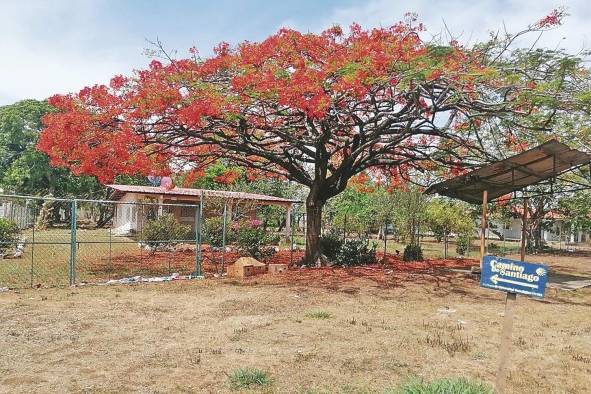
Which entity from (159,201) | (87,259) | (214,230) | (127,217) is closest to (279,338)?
(87,259)

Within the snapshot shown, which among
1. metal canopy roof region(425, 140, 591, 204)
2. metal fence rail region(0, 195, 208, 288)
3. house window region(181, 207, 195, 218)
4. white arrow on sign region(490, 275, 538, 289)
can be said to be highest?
metal canopy roof region(425, 140, 591, 204)

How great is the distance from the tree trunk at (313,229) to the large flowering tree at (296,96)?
2.53 m

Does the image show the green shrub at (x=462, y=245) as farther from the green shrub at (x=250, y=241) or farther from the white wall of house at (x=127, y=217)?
the white wall of house at (x=127, y=217)

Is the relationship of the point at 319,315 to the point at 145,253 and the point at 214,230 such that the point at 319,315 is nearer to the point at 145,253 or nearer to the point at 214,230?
the point at 214,230

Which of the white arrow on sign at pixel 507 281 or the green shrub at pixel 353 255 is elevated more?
the white arrow on sign at pixel 507 281

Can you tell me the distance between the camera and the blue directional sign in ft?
14.7

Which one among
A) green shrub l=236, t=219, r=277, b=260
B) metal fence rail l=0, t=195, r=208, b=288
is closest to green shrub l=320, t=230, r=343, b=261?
green shrub l=236, t=219, r=277, b=260

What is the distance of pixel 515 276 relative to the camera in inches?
181

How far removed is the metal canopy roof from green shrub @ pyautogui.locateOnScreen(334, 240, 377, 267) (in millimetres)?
3261

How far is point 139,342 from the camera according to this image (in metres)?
6.50

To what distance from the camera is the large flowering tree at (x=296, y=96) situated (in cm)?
1048

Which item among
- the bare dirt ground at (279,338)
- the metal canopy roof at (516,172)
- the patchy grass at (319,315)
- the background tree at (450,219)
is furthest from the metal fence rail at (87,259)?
the background tree at (450,219)

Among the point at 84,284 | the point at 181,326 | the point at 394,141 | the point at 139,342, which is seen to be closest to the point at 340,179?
the point at 394,141

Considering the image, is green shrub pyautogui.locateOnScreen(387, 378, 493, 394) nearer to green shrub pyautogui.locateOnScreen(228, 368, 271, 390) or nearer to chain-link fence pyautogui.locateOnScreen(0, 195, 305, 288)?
green shrub pyautogui.locateOnScreen(228, 368, 271, 390)
